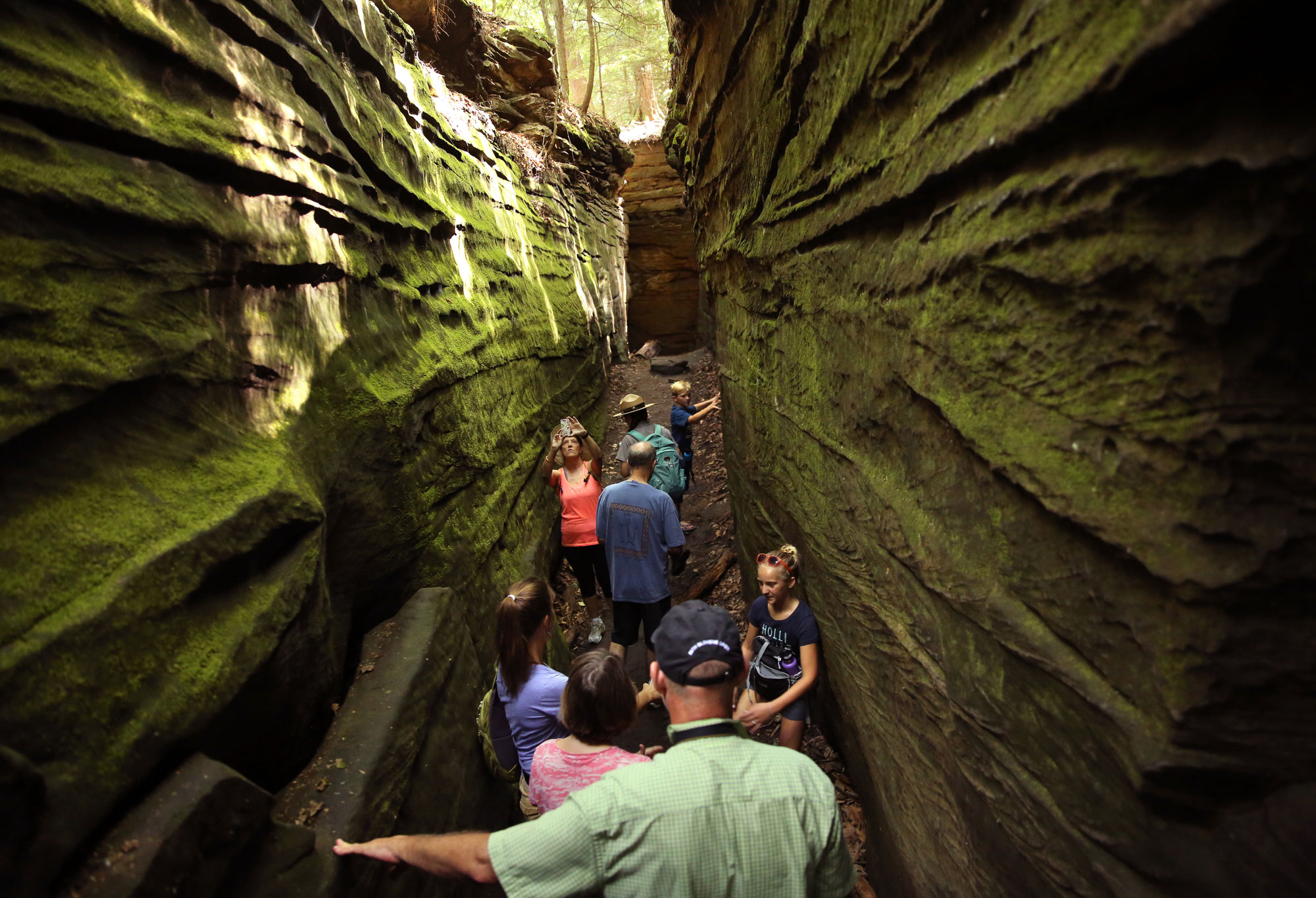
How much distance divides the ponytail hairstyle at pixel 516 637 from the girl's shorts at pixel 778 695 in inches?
68.2

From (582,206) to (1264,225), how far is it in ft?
45.9

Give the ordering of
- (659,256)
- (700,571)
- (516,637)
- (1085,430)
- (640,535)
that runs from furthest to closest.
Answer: (659,256) → (700,571) → (640,535) → (516,637) → (1085,430)

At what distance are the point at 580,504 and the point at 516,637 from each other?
2.61 metres

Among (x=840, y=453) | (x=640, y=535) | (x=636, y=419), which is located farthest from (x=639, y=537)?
(x=636, y=419)

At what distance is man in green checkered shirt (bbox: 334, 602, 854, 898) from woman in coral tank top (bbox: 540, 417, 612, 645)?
374cm

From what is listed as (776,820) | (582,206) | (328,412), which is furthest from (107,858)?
(582,206)

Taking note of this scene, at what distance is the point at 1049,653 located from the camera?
72.3 inches

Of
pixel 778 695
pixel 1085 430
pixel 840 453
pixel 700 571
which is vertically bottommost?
pixel 700 571

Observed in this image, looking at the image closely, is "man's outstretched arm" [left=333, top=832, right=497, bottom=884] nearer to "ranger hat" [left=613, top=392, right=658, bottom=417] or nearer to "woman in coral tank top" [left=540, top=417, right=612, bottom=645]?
"woman in coral tank top" [left=540, top=417, right=612, bottom=645]

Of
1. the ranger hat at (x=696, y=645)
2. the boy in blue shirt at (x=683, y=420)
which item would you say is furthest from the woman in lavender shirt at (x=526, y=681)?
the boy in blue shirt at (x=683, y=420)

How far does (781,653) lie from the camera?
4.01m

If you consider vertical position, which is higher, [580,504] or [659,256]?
[659,256]

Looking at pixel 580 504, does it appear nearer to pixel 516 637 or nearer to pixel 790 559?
pixel 790 559

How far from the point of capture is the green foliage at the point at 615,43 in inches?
654
